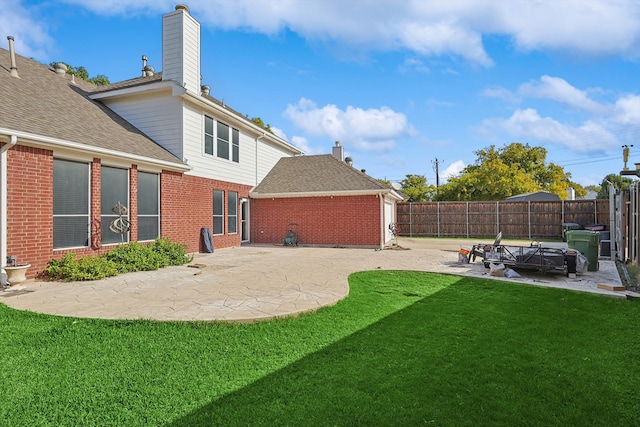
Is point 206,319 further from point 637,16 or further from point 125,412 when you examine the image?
point 637,16

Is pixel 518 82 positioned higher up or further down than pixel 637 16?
higher up

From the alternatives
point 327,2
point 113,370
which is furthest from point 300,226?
point 113,370

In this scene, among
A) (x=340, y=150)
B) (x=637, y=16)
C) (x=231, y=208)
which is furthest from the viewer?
(x=340, y=150)

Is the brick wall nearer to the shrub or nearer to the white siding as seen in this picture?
the shrub

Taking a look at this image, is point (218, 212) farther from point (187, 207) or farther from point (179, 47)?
point (179, 47)

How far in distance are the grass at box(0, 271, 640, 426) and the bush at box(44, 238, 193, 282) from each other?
230 centimetres

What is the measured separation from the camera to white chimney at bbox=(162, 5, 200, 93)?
11648 mm

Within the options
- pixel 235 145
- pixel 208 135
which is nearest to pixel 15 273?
pixel 208 135

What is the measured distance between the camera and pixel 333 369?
3182 mm

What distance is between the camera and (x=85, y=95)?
12.0 m

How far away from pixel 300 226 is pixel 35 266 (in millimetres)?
9795

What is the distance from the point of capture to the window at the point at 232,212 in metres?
14.3

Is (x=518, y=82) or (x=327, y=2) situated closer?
(x=327, y=2)

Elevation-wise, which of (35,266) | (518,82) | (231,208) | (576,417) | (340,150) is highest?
(518,82)
